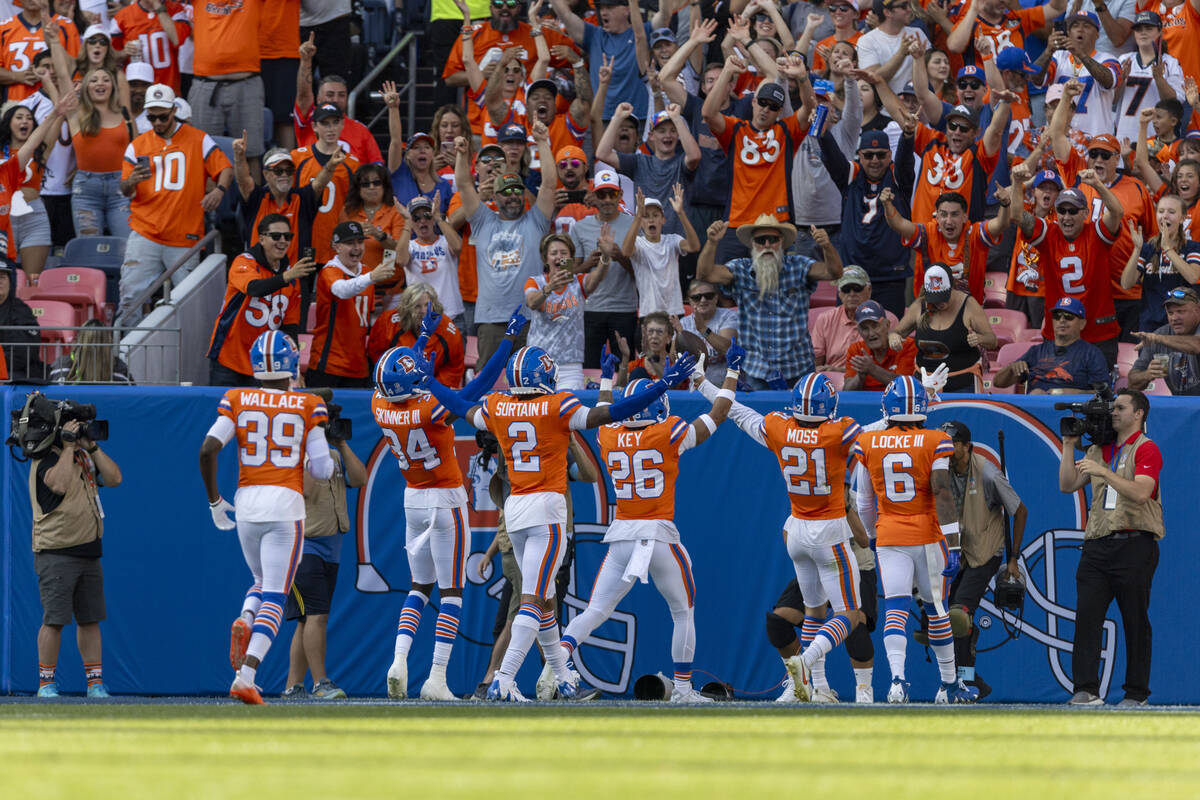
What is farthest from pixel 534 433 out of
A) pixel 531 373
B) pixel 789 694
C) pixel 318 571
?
pixel 789 694

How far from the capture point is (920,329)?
12062 mm

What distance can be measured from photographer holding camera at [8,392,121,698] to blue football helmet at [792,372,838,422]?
15.4ft

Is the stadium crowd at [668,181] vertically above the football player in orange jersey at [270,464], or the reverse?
the stadium crowd at [668,181]

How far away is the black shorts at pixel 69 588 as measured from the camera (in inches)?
439

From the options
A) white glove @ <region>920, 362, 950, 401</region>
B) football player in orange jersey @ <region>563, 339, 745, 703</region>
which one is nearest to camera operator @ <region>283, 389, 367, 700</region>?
football player in orange jersey @ <region>563, 339, 745, 703</region>

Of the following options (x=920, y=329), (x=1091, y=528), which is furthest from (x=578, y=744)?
(x=920, y=329)

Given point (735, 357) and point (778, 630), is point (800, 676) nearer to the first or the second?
point (778, 630)

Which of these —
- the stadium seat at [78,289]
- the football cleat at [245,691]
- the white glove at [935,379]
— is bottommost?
the football cleat at [245,691]

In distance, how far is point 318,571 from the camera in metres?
11.3

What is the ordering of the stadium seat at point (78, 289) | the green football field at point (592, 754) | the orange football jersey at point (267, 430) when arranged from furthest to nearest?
the stadium seat at point (78, 289) → the orange football jersey at point (267, 430) → the green football field at point (592, 754)

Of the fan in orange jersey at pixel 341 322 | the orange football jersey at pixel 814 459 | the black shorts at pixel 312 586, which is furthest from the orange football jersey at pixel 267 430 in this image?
the orange football jersey at pixel 814 459

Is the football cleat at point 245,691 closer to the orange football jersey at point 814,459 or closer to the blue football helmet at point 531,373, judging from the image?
A: the blue football helmet at point 531,373

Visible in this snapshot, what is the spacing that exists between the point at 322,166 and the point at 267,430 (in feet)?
14.6

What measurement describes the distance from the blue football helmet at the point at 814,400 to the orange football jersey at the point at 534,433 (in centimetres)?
144
